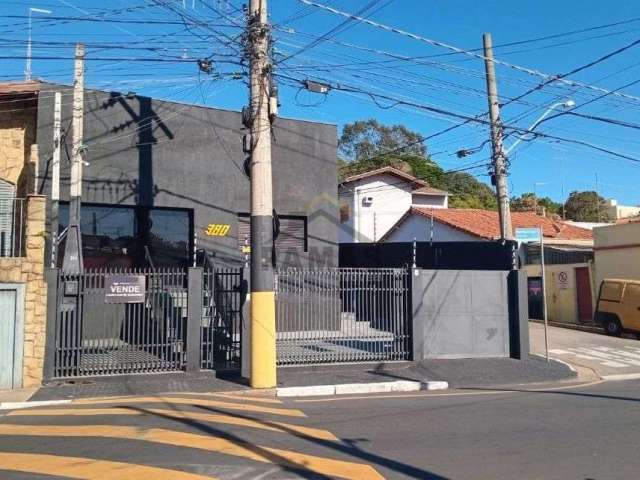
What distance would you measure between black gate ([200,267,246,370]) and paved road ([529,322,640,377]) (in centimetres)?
829

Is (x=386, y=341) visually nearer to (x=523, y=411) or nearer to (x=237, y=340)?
(x=237, y=340)

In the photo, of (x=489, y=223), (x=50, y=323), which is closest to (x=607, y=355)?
(x=50, y=323)

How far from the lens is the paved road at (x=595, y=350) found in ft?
49.8

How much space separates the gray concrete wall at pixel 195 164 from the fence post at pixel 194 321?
4370 millimetres

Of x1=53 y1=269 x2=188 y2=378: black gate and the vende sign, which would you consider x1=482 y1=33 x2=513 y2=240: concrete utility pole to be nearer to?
x1=53 y1=269 x2=188 y2=378: black gate

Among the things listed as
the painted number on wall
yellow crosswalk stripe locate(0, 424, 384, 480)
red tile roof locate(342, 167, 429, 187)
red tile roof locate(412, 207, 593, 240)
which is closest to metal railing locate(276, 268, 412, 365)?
the painted number on wall

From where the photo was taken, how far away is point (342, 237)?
1518 inches

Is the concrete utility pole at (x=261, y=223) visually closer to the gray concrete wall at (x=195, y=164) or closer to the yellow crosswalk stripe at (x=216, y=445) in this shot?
the yellow crosswalk stripe at (x=216, y=445)

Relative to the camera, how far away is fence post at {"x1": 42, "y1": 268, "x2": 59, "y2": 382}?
39.8 feet

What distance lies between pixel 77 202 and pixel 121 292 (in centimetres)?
257

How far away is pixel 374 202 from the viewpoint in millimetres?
38375

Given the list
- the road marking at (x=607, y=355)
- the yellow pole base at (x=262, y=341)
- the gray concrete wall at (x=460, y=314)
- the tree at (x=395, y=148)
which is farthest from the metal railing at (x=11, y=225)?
the tree at (x=395, y=148)

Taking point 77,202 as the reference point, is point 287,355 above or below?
Answer: below

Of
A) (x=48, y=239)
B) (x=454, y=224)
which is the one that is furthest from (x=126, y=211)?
(x=454, y=224)
